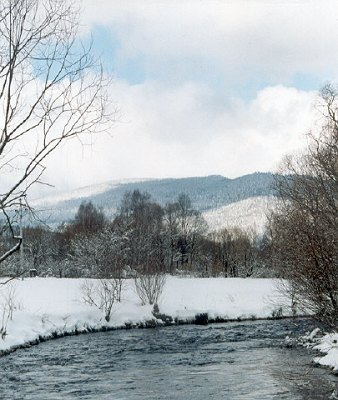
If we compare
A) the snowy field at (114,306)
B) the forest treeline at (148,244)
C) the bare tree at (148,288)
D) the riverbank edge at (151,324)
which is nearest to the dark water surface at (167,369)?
the riverbank edge at (151,324)

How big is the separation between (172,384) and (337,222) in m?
6.39

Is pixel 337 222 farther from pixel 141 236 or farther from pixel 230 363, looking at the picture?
pixel 141 236

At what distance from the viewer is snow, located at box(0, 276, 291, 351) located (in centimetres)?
2639

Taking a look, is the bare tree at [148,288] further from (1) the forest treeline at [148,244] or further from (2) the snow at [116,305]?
(1) the forest treeline at [148,244]

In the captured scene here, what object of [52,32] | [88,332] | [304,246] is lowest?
[88,332]

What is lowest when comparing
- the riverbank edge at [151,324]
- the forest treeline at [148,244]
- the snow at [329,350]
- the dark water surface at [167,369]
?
the riverbank edge at [151,324]

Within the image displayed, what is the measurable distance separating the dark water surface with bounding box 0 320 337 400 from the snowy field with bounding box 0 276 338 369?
197 centimetres

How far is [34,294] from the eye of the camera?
3403 centimetres

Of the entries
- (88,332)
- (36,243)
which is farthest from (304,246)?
(36,243)

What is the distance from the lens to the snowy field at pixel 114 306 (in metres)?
26.0

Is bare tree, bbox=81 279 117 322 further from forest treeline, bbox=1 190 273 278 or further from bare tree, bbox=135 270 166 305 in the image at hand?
forest treeline, bbox=1 190 273 278

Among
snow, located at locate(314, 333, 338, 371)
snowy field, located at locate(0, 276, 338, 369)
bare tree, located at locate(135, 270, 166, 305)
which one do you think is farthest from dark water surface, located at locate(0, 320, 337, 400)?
bare tree, located at locate(135, 270, 166, 305)

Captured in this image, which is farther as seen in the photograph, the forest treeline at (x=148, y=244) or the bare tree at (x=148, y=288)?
the forest treeline at (x=148, y=244)

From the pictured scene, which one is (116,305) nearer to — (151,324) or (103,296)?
(103,296)
